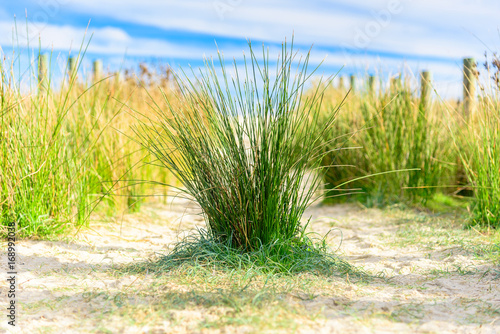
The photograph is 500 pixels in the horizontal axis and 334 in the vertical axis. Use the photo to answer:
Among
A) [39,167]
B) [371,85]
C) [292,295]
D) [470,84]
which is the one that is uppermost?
[470,84]

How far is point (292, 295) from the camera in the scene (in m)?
2.02

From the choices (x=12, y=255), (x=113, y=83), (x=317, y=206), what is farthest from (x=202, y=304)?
(x=113, y=83)

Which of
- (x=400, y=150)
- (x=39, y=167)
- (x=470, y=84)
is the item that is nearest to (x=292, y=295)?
(x=39, y=167)

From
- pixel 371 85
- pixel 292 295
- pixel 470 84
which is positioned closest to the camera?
pixel 292 295

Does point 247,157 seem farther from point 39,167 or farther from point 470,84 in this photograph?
point 470,84

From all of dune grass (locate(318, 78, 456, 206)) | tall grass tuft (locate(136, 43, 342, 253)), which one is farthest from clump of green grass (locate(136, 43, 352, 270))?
dune grass (locate(318, 78, 456, 206))

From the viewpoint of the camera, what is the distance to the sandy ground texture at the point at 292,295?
5.98 ft

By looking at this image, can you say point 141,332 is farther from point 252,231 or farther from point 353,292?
point 353,292

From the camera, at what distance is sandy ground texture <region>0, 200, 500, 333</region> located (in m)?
1.82

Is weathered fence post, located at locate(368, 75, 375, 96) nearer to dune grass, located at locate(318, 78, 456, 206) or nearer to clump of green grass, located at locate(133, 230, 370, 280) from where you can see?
dune grass, located at locate(318, 78, 456, 206)

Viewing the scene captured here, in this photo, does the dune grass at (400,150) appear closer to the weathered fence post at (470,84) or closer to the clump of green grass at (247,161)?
the weathered fence post at (470,84)

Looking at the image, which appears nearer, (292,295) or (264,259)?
(292,295)

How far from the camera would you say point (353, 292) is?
2.19m

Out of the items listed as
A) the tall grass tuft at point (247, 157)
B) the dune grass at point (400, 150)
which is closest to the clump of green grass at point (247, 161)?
the tall grass tuft at point (247, 157)
